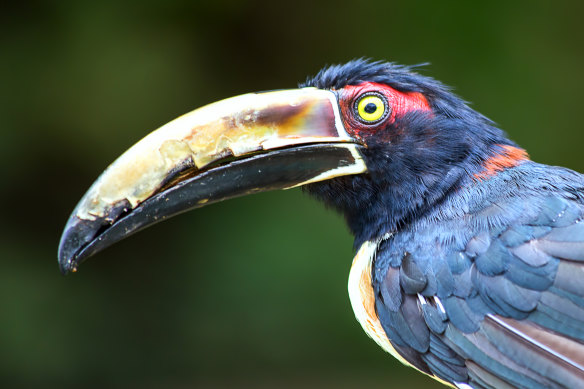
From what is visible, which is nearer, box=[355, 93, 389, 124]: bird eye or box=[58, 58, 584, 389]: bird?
box=[58, 58, 584, 389]: bird

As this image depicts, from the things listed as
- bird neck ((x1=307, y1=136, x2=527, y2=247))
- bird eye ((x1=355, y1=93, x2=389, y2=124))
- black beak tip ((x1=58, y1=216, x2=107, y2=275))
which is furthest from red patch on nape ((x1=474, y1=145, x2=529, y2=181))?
black beak tip ((x1=58, y1=216, x2=107, y2=275))

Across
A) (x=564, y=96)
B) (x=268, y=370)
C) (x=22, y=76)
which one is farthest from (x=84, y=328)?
(x=564, y=96)

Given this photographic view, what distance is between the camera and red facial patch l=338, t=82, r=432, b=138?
321 centimetres

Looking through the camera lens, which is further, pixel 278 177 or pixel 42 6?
pixel 42 6

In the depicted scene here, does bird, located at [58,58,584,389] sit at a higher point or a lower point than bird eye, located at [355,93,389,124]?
lower

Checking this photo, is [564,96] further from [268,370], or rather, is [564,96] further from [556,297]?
[556,297]

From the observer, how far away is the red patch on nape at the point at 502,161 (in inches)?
126

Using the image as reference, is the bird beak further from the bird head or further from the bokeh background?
the bokeh background

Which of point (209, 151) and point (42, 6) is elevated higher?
point (42, 6)

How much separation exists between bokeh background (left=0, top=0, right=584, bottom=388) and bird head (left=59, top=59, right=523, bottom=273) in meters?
3.19

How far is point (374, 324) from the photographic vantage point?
3301mm

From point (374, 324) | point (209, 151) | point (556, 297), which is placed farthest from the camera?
point (374, 324)

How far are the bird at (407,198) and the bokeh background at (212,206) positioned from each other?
3.19 m

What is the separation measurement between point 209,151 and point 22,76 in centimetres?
390
